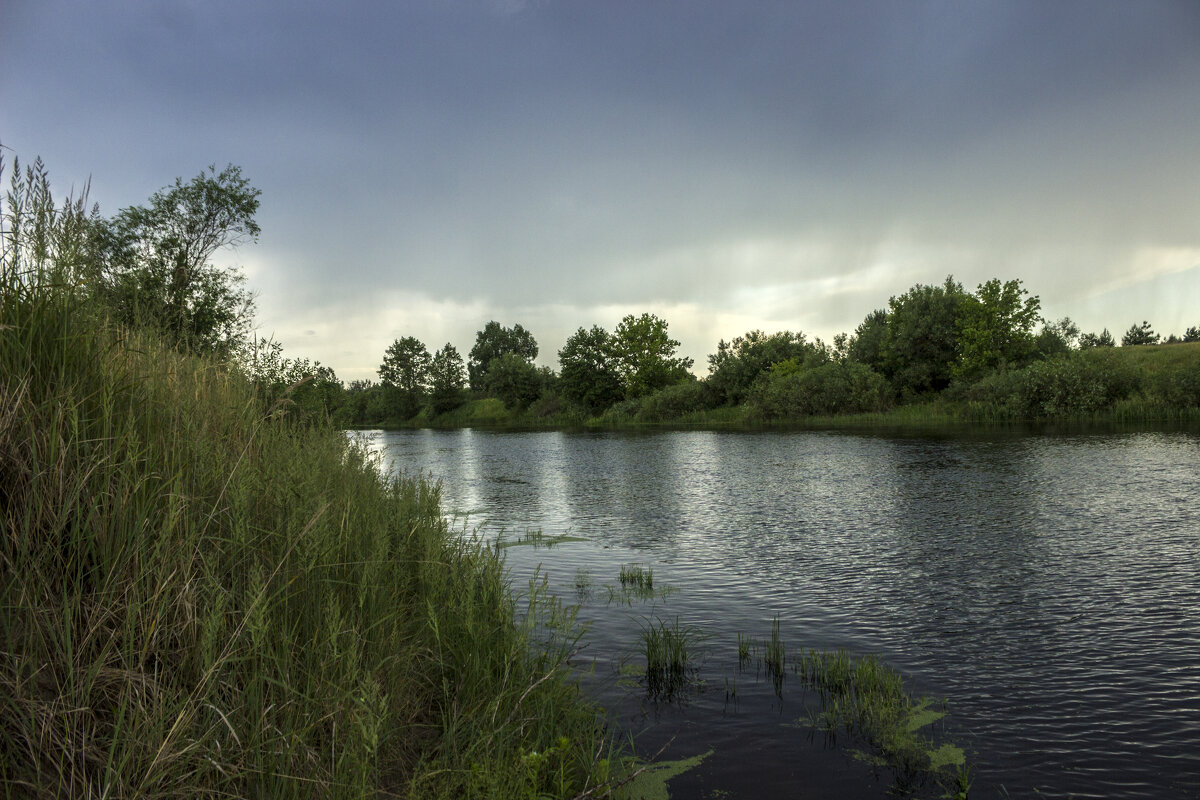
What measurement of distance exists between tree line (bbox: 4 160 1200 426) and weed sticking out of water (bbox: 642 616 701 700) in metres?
4.05

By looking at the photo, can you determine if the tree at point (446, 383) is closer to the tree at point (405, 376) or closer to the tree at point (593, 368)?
the tree at point (405, 376)

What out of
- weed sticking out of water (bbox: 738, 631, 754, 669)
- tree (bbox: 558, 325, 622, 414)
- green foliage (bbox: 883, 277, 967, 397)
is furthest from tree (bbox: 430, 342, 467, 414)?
weed sticking out of water (bbox: 738, 631, 754, 669)

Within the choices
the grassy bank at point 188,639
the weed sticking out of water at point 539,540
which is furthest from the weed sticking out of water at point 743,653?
the weed sticking out of water at point 539,540

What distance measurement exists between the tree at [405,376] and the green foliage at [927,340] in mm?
93115

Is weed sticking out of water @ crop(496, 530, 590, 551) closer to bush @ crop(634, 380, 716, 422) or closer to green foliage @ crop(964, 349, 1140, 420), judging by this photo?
green foliage @ crop(964, 349, 1140, 420)

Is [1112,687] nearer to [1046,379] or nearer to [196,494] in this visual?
[196,494]

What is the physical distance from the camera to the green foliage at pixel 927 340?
57938 mm

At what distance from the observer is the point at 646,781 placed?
4.60 metres

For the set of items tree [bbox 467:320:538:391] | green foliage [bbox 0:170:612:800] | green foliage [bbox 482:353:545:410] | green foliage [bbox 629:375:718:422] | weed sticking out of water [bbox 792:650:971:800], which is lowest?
weed sticking out of water [bbox 792:650:971:800]

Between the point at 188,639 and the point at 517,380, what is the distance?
325 feet

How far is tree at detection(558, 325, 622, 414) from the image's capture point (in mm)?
86275

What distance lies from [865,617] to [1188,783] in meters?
3.69

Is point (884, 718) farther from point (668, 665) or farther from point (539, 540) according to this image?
point (539, 540)

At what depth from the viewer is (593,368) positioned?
86688 mm
